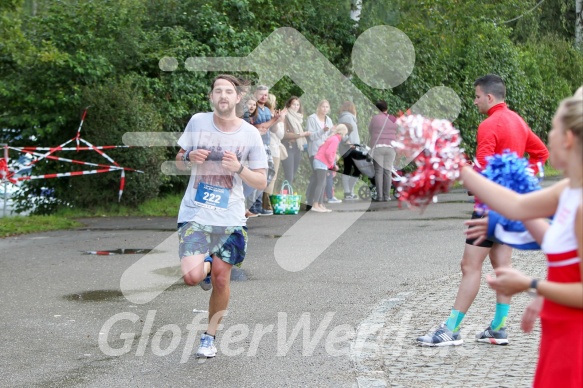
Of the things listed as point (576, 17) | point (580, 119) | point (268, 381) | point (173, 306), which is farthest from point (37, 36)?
point (576, 17)

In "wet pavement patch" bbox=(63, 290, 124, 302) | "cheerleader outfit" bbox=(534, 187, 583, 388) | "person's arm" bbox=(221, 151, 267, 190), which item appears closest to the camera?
"cheerleader outfit" bbox=(534, 187, 583, 388)

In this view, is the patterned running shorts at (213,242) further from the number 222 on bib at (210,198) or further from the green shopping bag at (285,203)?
the green shopping bag at (285,203)

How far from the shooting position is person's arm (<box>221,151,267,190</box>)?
7000mm

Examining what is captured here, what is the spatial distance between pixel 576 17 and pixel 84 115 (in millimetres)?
31842

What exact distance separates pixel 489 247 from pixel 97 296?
4000 mm

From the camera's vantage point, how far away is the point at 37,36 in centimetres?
1728

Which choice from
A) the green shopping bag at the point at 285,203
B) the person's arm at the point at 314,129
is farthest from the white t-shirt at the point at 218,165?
the person's arm at the point at 314,129

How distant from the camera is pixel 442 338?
727 centimetres

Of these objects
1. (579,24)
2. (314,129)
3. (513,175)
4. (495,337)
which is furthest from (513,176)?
(579,24)

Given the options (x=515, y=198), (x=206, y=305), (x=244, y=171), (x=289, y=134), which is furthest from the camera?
(x=289, y=134)

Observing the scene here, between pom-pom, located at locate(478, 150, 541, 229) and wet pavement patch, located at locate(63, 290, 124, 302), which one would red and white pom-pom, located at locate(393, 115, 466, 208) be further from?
wet pavement patch, located at locate(63, 290, 124, 302)

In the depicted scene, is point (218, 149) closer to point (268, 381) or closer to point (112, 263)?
point (268, 381)

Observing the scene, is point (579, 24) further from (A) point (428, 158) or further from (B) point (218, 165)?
(A) point (428, 158)

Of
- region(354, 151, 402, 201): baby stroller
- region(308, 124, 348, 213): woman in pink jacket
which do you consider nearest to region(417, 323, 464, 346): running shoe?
region(308, 124, 348, 213): woman in pink jacket
